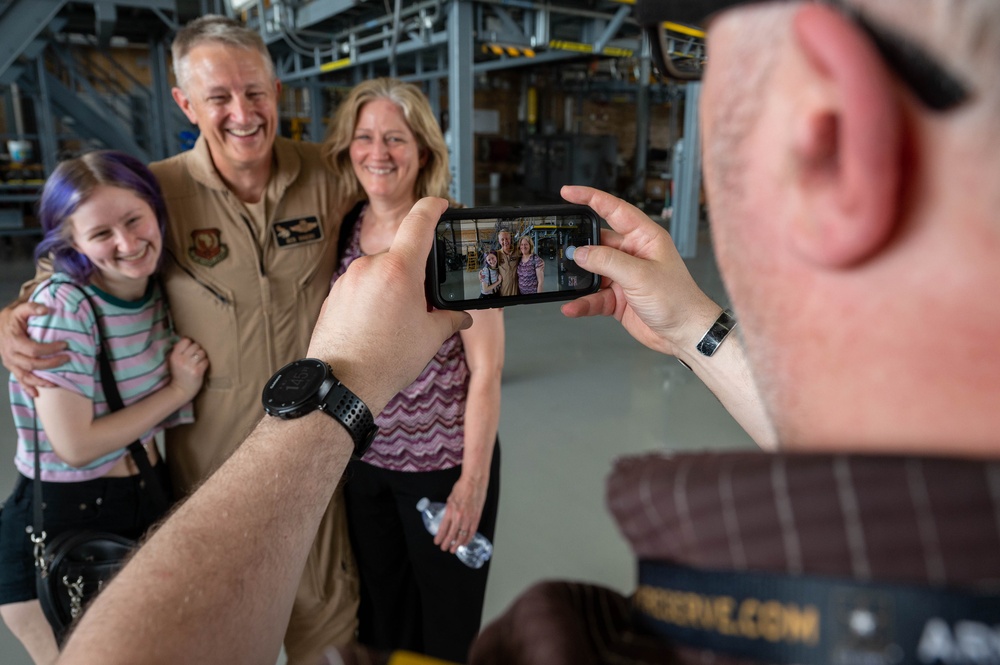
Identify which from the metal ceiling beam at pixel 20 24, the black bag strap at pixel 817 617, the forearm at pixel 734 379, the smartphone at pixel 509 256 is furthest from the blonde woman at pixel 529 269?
the metal ceiling beam at pixel 20 24

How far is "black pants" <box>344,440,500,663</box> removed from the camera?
5.75 ft

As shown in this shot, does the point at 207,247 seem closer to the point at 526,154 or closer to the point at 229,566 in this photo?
the point at 229,566

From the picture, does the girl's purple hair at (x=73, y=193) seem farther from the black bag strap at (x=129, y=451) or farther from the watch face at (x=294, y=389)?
the watch face at (x=294, y=389)

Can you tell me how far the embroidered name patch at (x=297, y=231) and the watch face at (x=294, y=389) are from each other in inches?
38.0

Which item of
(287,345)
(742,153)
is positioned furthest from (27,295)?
(742,153)

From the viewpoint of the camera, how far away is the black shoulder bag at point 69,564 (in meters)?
1.38

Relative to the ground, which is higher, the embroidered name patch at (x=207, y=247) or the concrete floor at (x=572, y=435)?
the embroidered name patch at (x=207, y=247)

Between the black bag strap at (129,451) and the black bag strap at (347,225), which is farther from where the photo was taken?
the black bag strap at (347,225)

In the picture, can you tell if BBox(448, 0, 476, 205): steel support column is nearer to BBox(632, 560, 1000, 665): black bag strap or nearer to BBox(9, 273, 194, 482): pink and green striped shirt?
BBox(9, 273, 194, 482): pink and green striped shirt

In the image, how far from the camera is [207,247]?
170cm

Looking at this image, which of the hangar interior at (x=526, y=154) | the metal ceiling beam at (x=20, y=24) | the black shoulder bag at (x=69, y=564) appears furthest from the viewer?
the metal ceiling beam at (x=20, y=24)

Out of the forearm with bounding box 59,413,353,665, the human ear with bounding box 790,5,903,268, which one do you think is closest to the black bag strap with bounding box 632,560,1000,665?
the human ear with bounding box 790,5,903,268

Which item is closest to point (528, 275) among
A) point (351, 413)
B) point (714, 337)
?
point (714, 337)

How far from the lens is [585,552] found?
2.41 metres
